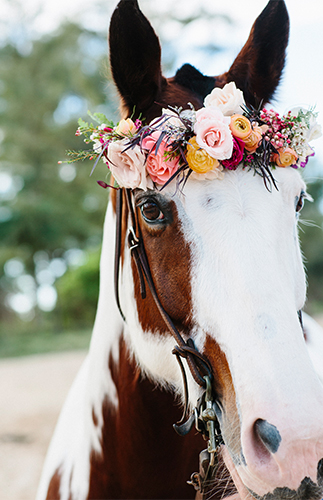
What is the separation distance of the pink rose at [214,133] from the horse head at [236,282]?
0.09 m

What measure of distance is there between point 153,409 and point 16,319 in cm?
1861

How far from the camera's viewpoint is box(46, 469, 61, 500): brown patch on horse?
6.95ft

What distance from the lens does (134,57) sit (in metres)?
1.68

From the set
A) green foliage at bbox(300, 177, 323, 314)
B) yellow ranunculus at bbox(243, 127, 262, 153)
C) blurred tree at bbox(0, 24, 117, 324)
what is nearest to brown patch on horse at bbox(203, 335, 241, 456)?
yellow ranunculus at bbox(243, 127, 262, 153)

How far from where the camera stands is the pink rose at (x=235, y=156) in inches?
56.7

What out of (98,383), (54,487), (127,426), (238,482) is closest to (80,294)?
(54,487)

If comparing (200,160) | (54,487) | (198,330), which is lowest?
(54,487)

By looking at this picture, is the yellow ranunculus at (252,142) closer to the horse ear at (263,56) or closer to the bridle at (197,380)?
the horse ear at (263,56)

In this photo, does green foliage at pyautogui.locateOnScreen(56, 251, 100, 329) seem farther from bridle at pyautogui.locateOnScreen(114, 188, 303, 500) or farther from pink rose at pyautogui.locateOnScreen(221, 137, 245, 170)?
pink rose at pyautogui.locateOnScreen(221, 137, 245, 170)

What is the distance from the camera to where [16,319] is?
19.0 meters

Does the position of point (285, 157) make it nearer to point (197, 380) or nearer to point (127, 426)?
point (197, 380)

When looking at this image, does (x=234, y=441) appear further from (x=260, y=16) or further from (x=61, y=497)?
(x=260, y=16)

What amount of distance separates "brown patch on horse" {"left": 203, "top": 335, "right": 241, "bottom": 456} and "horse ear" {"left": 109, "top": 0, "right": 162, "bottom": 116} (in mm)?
997

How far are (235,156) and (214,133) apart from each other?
112 millimetres
